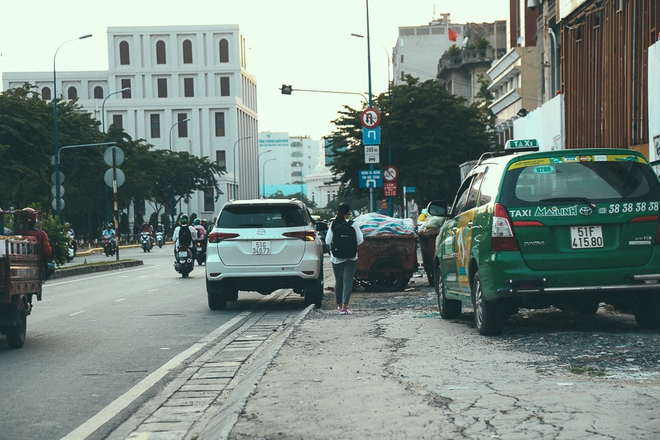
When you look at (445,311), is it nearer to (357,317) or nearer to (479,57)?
(357,317)

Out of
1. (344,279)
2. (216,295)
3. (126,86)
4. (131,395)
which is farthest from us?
(126,86)

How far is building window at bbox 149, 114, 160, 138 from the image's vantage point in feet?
455

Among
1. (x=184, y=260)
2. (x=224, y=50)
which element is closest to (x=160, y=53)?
(x=224, y=50)

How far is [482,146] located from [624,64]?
23.2 m

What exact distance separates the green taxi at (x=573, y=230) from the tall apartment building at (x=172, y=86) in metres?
127

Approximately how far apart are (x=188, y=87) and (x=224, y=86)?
4969 mm

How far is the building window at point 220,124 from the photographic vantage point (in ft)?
459

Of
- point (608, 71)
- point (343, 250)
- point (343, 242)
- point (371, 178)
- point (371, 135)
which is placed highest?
point (608, 71)

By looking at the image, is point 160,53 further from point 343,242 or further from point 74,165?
point 343,242

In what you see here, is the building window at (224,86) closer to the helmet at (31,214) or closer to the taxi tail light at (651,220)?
the helmet at (31,214)

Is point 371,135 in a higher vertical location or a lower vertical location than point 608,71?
lower

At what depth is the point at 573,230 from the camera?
929 centimetres

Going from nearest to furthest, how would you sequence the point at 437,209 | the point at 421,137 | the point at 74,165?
the point at 437,209 → the point at 421,137 → the point at 74,165

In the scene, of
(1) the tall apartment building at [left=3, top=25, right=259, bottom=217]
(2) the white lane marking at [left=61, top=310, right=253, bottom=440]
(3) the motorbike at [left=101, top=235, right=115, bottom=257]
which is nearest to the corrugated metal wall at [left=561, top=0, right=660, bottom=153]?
(2) the white lane marking at [left=61, top=310, right=253, bottom=440]
